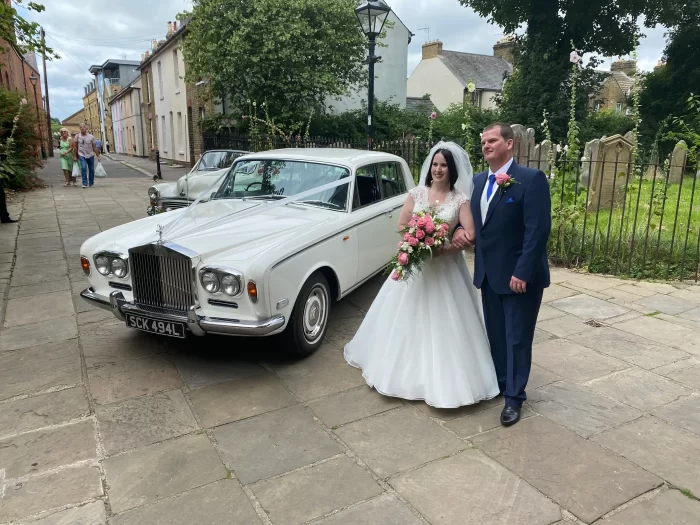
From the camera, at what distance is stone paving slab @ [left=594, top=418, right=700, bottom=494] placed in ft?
9.37

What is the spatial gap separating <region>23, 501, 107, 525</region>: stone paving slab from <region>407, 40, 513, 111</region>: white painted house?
36.2m

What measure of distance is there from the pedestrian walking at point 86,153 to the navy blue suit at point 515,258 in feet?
49.7

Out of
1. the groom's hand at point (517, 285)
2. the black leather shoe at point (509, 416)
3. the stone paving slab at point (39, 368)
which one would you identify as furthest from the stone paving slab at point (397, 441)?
the stone paving slab at point (39, 368)

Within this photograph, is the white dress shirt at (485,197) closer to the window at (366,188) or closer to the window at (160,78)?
the window at (366,188)

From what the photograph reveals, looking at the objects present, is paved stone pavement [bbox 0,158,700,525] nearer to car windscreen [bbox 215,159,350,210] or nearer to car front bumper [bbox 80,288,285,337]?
car front bumper [bbox 80,288,285,337]

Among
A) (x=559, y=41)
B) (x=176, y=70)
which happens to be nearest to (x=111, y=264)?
(x=559, y=41)

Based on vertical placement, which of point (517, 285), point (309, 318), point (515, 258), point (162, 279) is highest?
point (515, 258)

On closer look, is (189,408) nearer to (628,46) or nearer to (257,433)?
(257,433)

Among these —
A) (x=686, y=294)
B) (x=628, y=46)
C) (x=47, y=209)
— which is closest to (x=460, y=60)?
(x=628, y=46)

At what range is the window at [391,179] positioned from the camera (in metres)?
6.00

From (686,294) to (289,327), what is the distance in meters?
4.86

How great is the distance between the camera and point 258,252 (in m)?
3.85

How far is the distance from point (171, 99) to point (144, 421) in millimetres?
27170

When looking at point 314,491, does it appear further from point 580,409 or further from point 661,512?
point 580,409
